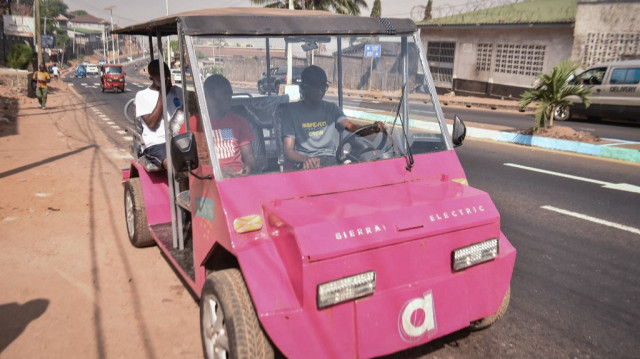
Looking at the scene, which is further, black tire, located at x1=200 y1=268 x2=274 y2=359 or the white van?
the white van

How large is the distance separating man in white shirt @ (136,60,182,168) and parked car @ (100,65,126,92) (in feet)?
104

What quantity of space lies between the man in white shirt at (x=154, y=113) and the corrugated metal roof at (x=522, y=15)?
83.9 ft

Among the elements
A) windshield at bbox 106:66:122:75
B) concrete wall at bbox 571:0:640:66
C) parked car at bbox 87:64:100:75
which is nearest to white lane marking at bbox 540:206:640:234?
concrete wall at bbox 571:0:640:66

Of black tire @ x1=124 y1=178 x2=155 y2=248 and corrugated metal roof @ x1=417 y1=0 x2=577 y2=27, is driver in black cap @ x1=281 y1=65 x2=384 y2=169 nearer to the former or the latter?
black tire @ x1=124 y1=178 x2=155 y2=248

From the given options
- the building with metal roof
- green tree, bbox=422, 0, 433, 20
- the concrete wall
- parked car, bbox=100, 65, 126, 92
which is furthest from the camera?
green tree, bbox=422, 0, 433, 20

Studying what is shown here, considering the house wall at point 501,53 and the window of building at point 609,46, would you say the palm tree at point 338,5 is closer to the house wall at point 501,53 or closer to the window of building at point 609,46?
the house wall at point 501,53

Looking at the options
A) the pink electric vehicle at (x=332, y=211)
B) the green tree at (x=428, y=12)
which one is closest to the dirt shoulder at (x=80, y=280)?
the pink electric vehicle at (x=332, y=211)

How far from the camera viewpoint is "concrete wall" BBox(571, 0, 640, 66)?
23.2 meters

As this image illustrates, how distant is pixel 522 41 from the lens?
92.7 ft

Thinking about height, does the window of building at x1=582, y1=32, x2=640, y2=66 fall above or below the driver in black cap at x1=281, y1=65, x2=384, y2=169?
above

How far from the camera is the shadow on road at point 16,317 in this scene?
3.57 meters

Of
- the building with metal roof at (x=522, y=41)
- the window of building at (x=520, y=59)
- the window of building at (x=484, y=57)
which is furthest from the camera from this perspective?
the window of building at (x=484, y=57)

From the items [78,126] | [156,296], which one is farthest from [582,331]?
[78,126]

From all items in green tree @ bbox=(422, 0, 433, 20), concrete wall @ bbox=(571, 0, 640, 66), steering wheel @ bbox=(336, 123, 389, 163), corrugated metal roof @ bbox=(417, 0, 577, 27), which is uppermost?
green tree @ bbox=(422, 0, 433, 20)
